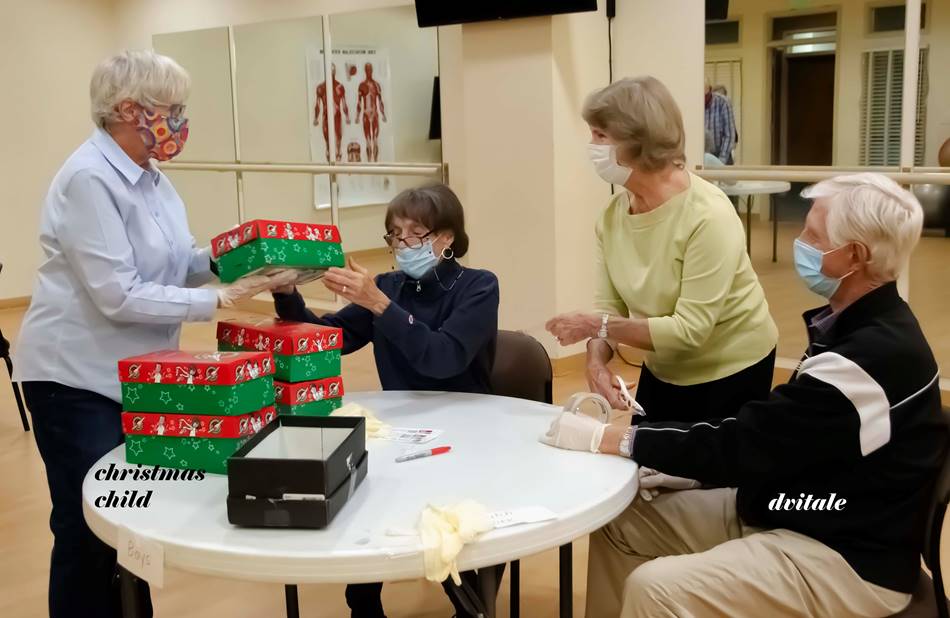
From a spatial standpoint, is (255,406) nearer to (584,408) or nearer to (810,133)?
(584,408)

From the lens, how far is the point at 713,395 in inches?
91.7

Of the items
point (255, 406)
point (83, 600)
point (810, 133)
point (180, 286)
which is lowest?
point (83, 600)

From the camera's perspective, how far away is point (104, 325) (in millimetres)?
2166

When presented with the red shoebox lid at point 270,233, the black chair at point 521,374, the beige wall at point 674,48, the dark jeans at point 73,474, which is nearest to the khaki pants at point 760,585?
the black chair at point 521,374

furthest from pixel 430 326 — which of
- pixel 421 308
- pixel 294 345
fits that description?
pixel 294 345

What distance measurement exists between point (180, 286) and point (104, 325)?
0.25 meters

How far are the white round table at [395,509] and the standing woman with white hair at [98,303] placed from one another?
0.57ft

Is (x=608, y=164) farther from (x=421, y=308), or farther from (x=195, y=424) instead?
(x=195, y=424)

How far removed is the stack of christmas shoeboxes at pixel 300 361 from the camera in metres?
2.05

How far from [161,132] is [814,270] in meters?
1.46

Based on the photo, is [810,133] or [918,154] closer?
[918,154]

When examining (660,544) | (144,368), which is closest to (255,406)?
(144,368)

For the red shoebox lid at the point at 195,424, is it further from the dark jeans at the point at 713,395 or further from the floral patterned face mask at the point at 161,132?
the dark jeans at the point at 713,395

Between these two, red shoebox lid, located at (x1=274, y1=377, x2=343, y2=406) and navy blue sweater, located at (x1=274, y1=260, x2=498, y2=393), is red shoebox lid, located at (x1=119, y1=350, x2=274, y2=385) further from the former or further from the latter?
navy blue sweater, located at (x1=274, y1=260, x2=498, y2=393)
